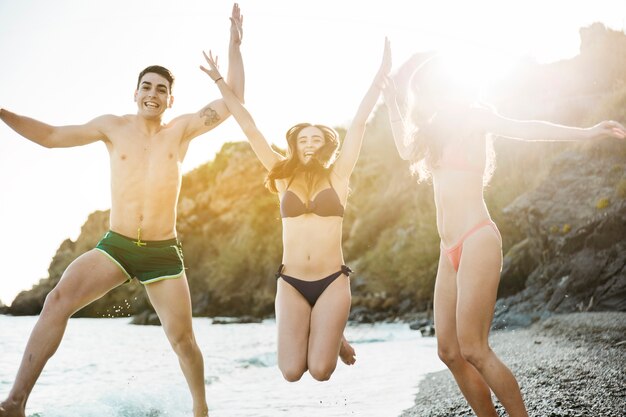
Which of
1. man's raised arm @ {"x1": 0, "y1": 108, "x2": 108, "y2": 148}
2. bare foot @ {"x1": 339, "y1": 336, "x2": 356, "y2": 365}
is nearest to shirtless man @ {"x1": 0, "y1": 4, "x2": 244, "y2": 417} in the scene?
man's raised arm @ {"x1": 0, "y1": 108, "x2": 108, "y2": 148}

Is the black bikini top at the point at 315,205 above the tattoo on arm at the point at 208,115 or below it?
below

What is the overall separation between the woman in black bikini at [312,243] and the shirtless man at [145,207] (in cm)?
76

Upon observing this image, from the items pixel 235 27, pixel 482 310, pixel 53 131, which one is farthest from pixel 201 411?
pixel 235 27

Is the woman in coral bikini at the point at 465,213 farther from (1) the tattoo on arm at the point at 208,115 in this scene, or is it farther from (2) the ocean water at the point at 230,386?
(2) the ocean water at the point at 230,386

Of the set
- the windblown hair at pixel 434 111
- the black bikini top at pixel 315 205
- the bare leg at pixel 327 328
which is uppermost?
the windblown hair at pixel 434 111

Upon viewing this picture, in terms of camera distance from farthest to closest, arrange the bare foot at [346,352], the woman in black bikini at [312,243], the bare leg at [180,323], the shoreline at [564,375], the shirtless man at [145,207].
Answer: the shoreline at [564,375], the bare foot at [346,352], the woman in black bikini at [312,243], the bare leg at [180,323], the shirtless man at [145,207]

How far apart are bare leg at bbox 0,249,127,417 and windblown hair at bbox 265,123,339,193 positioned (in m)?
1.59

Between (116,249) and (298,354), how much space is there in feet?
5.94

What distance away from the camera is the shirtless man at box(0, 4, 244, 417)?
197 inches

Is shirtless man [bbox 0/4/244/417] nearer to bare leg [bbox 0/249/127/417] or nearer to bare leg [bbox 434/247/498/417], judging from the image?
bare leg [bbox 0/249/127/417]

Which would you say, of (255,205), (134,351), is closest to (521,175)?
(134,351)

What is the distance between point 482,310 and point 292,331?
1823mm

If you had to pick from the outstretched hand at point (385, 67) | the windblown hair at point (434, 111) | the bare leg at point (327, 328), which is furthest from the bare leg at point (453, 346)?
the outstretched hand at point (385, 67)

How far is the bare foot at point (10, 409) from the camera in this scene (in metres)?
4.33
